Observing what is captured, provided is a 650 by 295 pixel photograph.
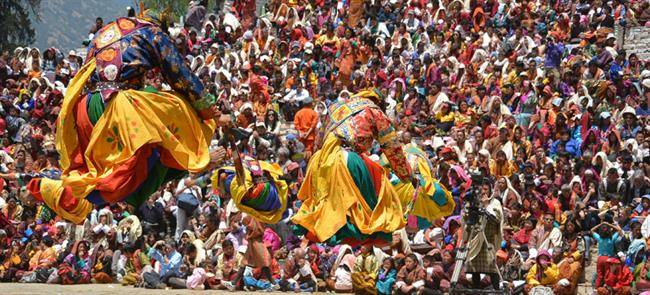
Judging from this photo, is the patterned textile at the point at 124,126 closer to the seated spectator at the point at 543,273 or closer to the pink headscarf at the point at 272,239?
the seated spectator at the point at 543,273

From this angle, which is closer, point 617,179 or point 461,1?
point 617,179

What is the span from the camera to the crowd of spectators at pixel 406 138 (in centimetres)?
1630

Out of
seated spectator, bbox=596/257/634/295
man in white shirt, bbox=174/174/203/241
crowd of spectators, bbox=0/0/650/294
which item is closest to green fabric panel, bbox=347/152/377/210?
crowd of spectators, bbox=0/0/650/294

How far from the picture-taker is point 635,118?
62.9 ft

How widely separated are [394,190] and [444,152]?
22.0ft

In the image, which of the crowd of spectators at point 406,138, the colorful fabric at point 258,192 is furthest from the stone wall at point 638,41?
the colorful fabric at point 258,192

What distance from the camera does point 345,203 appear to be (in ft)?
41.5

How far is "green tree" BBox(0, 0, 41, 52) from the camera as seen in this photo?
42906 mm

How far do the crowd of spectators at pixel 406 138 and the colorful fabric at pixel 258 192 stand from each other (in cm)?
116

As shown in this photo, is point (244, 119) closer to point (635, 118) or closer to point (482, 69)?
point (482, 69)

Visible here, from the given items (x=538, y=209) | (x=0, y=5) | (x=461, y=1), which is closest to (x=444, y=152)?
(x=538, y=209)

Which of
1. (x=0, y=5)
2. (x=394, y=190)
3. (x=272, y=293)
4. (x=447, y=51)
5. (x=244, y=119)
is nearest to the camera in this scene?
(x=394, y=190)

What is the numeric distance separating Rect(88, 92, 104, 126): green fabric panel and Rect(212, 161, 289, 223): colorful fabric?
1.30m

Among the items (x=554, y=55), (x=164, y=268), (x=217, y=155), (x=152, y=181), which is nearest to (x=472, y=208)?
(x=217, y=155)
